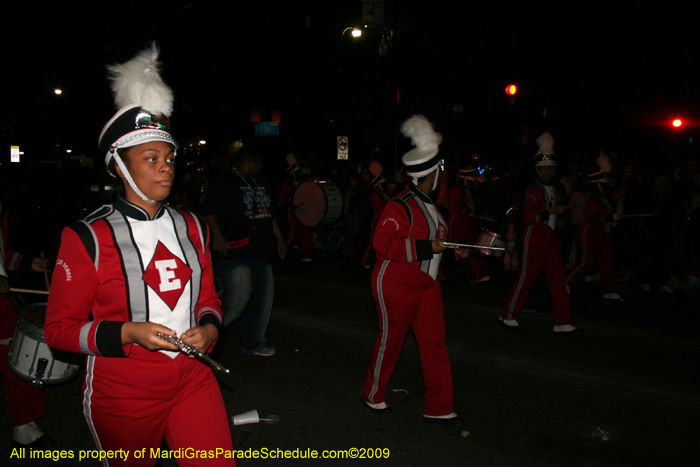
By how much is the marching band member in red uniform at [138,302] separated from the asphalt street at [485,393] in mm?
1758

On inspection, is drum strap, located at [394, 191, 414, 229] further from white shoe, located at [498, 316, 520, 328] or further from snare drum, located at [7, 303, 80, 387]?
white shoe, located at [498, 316, 520, 328]

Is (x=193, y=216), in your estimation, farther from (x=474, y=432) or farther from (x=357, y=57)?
(x=357, y=57)

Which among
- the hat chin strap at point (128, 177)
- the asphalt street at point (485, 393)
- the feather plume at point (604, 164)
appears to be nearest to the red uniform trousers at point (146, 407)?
the hat chin strap at point (128, 177)

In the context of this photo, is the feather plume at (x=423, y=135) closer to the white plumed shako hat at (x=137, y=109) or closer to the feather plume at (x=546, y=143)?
the white plumed shako hat at (x=137, y=109)

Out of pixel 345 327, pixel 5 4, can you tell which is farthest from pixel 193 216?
pixel 5 4

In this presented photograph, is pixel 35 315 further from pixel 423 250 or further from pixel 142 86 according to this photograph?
pixel 423 250

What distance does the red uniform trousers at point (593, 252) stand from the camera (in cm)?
791

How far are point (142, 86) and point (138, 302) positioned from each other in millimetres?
889

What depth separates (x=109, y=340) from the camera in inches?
79.1

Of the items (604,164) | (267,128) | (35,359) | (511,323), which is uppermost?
(267,128)

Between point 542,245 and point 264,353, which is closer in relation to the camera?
point 264,353

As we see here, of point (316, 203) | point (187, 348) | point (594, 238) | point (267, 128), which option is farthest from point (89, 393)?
point (267, 128)

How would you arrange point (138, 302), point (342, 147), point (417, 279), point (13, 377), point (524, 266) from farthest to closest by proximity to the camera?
point (342, 147) → point (524, 266) → point (417, 279) → point (13, 377) → point (138, 302)

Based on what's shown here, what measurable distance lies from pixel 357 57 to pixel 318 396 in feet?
95.9
